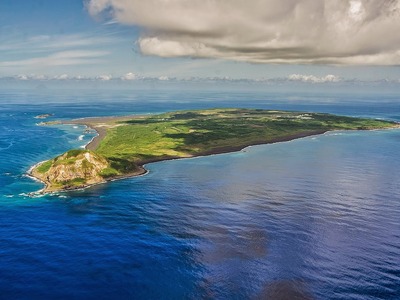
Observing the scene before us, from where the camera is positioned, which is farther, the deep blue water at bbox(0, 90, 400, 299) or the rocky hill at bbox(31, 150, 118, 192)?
the rocky hill at bbox(31, 150, 118, 192)

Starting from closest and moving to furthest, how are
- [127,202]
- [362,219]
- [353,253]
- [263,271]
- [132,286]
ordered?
1. [132,286]
2. [263,271]
3. [353,253]
4. [362,219]
5. [127,202]

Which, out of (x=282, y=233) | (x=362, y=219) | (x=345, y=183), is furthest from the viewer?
(x=345, y=183)

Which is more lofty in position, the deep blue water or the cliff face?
the cliff face

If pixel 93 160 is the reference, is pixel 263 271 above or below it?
below

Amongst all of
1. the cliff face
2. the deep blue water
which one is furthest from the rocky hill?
the deep blue water

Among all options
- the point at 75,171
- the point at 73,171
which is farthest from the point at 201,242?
the point at 73,171

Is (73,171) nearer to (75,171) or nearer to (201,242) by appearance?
(75,171)

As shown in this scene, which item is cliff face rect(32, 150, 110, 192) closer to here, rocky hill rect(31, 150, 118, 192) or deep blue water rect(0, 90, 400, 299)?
rocky hill rect(31, 150, 118, 192)

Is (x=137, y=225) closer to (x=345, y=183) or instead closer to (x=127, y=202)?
(x=127, y=202)

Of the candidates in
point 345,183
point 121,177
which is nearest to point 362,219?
point 345,183
